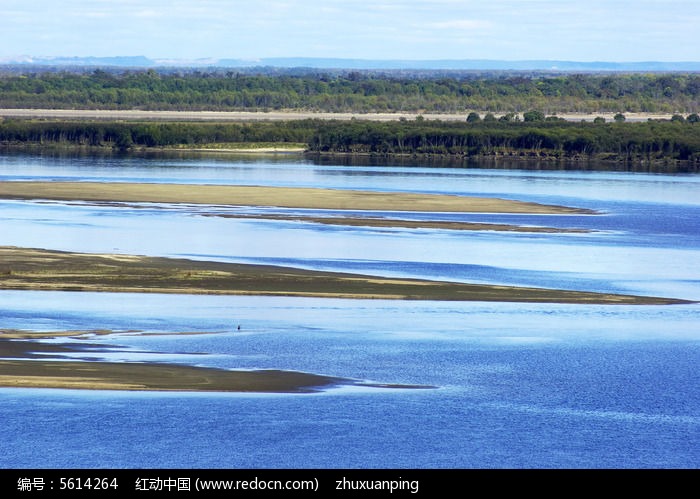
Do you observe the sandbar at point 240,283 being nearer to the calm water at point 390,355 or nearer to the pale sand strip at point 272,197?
the calm water at point 390,355

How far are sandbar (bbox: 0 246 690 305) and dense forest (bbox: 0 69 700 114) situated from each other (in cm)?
11313

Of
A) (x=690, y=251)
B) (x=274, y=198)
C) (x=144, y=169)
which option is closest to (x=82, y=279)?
(x=690, y=251)

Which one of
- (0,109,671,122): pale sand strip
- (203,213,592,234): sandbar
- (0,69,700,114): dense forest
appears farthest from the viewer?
(0,69,700,114): dense forest

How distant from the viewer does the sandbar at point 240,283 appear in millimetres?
30656

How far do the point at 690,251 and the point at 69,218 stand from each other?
2136 centimetres

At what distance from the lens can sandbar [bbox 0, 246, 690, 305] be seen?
1207 inches

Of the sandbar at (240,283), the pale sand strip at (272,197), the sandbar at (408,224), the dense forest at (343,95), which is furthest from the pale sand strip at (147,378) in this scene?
the dense forest at (343,95)

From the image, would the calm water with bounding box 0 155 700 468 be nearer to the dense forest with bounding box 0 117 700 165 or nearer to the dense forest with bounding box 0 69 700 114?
the dense forest with bounding box 0 117 700 165

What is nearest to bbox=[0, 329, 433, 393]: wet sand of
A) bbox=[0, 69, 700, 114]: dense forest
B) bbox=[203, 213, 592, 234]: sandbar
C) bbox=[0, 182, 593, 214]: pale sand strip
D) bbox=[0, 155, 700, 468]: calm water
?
bbox=[0, 155, 700, 468]: calm water

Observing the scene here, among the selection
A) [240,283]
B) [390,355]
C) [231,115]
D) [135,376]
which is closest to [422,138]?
[231,115]

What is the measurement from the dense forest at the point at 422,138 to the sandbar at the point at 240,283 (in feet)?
202

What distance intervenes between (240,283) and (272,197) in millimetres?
23786
